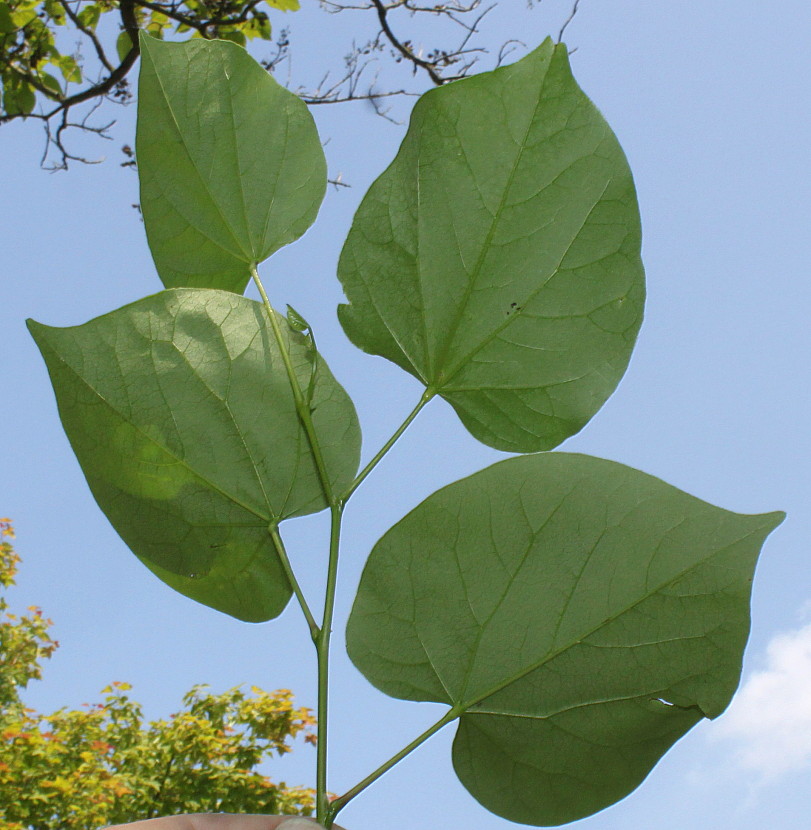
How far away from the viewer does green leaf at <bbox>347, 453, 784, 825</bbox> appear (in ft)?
1.50

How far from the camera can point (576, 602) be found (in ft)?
1.52

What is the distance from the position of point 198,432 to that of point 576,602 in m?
0.26

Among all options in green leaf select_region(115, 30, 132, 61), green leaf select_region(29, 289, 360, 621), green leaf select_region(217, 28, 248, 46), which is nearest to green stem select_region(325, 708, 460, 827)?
green leaf select_region(29, 289, 360, 621)

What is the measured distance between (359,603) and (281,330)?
18 centimetres

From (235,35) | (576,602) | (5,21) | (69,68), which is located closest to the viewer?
(576,602)

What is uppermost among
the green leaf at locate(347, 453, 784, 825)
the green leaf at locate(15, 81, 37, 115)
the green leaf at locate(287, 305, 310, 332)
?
the green leaf at locate(15, 81, 37, 115)

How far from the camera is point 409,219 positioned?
1.69 ft

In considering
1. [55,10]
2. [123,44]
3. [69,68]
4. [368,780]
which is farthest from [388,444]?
[55,10]

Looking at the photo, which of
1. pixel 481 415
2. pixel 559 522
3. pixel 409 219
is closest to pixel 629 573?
pixel 559 522

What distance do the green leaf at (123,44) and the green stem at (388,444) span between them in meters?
2.07

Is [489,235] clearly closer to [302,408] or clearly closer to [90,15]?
[302,408]

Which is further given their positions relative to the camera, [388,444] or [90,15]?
[90,15]

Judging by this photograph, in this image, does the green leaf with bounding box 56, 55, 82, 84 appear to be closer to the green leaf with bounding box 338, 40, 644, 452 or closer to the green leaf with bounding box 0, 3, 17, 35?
the green leaf with bounding box 0, 3, 17, 35

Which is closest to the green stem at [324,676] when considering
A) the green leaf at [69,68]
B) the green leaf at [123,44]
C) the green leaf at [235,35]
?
the green leaf at [235,35]
